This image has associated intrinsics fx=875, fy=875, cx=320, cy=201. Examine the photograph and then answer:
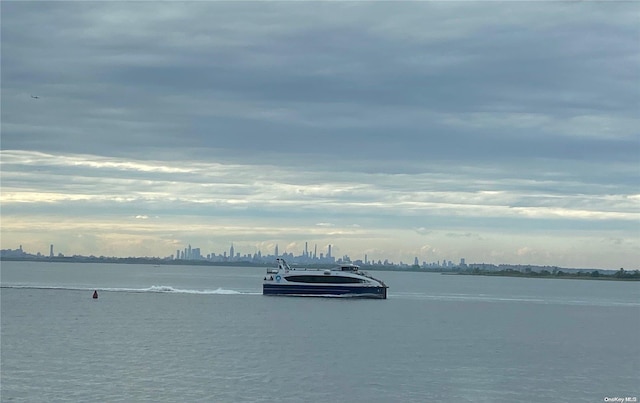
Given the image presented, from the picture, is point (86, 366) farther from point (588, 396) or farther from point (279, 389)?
point (588, 396)

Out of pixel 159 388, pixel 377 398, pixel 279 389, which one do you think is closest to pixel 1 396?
pixel 159 388

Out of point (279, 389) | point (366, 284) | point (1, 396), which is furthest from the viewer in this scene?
point (366, 284)

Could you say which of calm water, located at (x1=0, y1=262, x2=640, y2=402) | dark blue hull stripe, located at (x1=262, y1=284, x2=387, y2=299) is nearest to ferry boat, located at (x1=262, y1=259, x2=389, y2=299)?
dark blue hull stripe, located at (x1=262, y1=284, x2=387, y2=299)

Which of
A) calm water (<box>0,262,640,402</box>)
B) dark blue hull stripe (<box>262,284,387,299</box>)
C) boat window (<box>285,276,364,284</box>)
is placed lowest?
calm water (<box>0,262,640,402</box>)

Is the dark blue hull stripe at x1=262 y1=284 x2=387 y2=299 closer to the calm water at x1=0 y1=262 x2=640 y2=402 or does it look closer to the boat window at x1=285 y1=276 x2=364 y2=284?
the boat window at x1=285 y1=276 x2=364 y2=284

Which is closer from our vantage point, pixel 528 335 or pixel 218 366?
pixel 218 366
